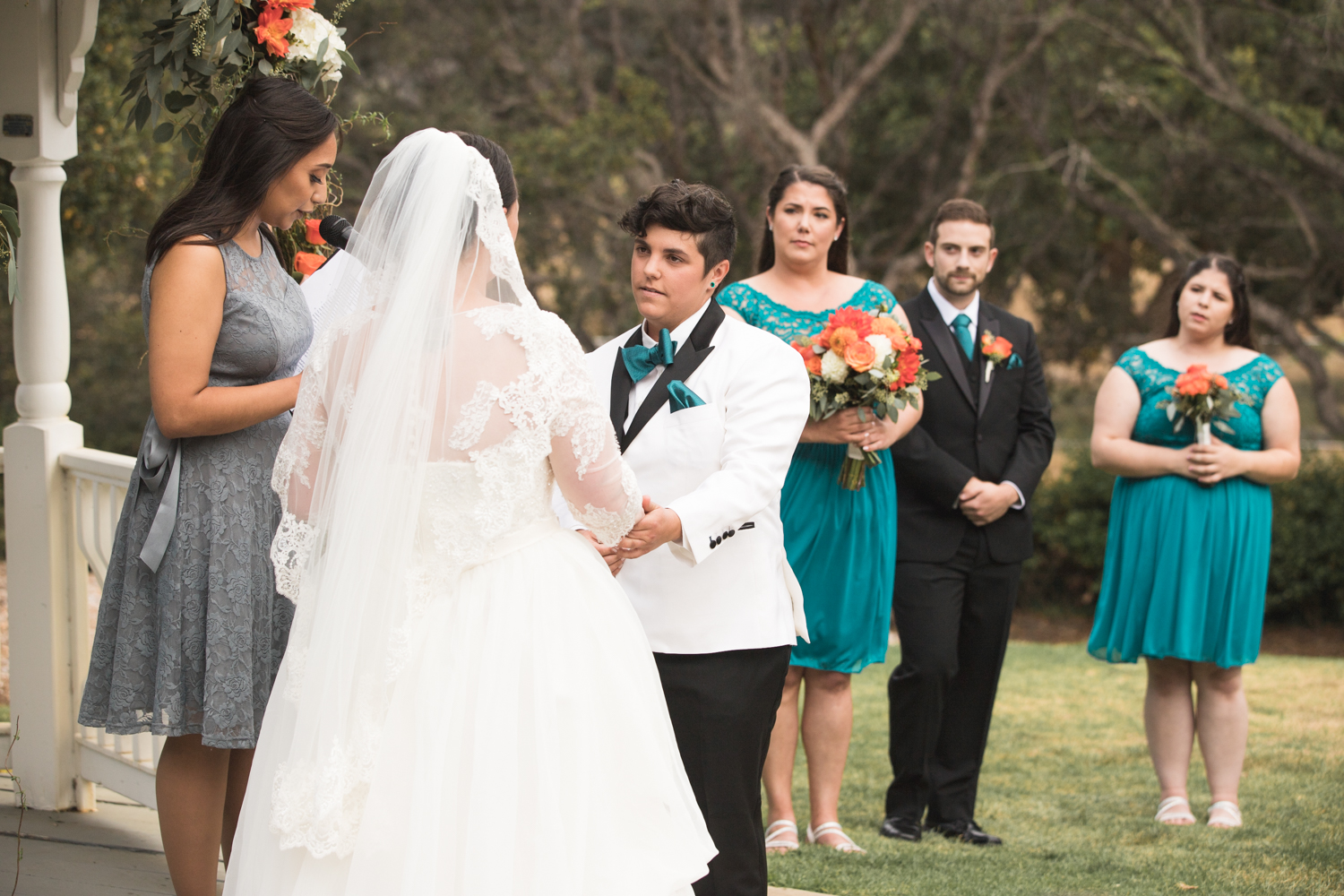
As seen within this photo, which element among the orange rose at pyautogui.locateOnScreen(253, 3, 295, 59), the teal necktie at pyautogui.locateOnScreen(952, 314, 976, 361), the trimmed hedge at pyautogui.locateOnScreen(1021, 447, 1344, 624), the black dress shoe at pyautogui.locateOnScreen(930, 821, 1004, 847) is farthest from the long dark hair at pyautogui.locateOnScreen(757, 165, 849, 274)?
the trimmed hedge at pyautogui.locateOnScreen(1021, 447, 1344, 624)

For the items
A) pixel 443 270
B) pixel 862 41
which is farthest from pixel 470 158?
pixel 862 41

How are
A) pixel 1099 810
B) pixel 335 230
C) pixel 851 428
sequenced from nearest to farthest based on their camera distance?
pixel 335 230 → pixel 851 428 → pixel 1099 810

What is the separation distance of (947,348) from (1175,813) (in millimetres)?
2082

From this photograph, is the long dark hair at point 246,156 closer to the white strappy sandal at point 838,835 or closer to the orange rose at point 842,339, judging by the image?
the orange rose at point 842,339

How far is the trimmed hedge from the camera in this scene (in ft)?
38.4

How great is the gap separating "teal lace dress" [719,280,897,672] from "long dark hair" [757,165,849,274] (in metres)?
0.24

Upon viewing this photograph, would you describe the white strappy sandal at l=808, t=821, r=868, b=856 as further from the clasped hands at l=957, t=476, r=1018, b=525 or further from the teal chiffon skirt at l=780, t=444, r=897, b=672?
the clasped hands at l=957, t=476, r=1018, b=525

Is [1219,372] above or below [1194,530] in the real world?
above

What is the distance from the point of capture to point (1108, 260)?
15.8 metres

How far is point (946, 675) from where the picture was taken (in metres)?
4.54

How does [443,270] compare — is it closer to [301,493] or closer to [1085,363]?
[301,493]

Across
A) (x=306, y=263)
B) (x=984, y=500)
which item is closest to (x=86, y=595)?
(x=306, y=263)

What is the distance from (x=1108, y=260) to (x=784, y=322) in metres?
12.7

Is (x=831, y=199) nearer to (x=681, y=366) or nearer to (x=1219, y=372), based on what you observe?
(x=681, y=366)
